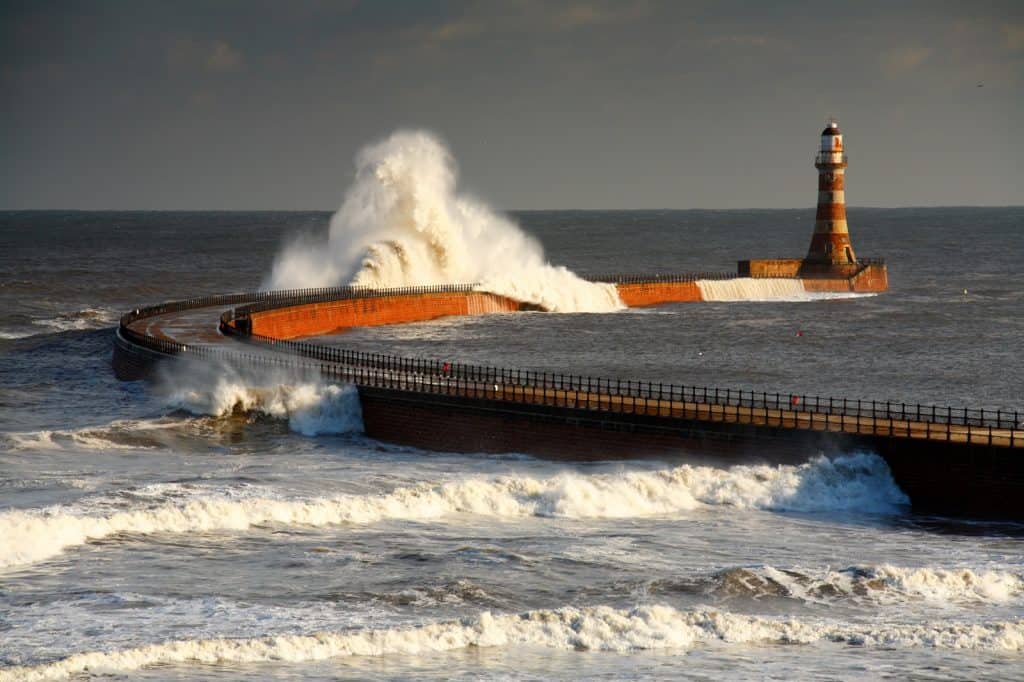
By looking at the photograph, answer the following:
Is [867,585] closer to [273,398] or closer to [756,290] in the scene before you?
[273,398]

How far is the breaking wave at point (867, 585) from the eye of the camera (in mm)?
22312

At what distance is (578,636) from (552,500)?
8583mm

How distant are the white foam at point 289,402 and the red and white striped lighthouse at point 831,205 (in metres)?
46.7

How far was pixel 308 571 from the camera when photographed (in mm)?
23234

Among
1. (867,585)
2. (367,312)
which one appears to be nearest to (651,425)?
(867,585)

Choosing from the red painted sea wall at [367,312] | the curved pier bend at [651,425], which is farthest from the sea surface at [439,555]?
the red painted sea wall at [367,312]

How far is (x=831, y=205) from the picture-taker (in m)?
84.9

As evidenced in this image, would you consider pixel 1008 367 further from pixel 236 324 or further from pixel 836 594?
pixel 836 594

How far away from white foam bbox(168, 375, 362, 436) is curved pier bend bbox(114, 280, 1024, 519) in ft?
1.83

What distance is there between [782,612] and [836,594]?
1287 millimetres

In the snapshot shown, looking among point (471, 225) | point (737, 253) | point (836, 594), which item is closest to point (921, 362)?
point (836, 594)

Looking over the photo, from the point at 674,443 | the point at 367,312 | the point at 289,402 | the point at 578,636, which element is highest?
the point at 367,312

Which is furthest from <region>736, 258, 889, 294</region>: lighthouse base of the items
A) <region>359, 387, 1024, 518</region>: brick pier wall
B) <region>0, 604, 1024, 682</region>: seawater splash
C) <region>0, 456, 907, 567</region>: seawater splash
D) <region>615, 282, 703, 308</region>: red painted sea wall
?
<region>0, 604, 1024, 682</region>: seawater splash

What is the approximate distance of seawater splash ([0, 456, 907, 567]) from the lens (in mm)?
26125
